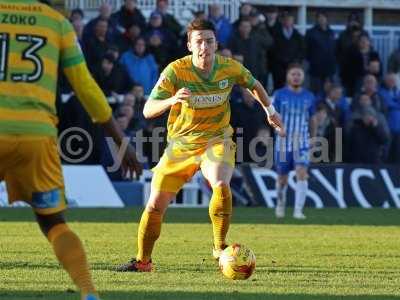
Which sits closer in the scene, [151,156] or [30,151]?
[30,151]

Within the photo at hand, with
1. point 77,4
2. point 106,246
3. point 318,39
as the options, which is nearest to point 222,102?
point 106,246

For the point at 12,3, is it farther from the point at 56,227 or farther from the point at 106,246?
the point at 106,246

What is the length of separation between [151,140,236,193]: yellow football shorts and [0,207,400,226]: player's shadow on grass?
7.06 meters

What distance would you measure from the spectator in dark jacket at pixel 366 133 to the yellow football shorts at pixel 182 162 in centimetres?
1355

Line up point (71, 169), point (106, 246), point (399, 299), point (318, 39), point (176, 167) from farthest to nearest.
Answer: point (318, 39) → point (71, 169) → point (106, 246) → point (176, 167) → point (399, 299)

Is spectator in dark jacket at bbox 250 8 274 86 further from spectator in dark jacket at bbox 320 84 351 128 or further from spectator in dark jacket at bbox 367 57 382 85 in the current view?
spectator in dark jacket at bbox 367 57 382 85

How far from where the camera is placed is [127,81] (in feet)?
81.0

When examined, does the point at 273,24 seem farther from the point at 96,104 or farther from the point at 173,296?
the point at 96,104

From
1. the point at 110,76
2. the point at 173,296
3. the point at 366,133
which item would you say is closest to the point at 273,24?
the point at 366,133

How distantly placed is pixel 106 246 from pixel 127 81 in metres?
10.0

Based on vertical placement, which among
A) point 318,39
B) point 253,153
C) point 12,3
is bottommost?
point 253,153

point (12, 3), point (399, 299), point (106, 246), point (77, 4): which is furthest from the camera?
point (77, 4)

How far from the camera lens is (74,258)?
8570 mm

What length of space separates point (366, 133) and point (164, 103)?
48.5ft
